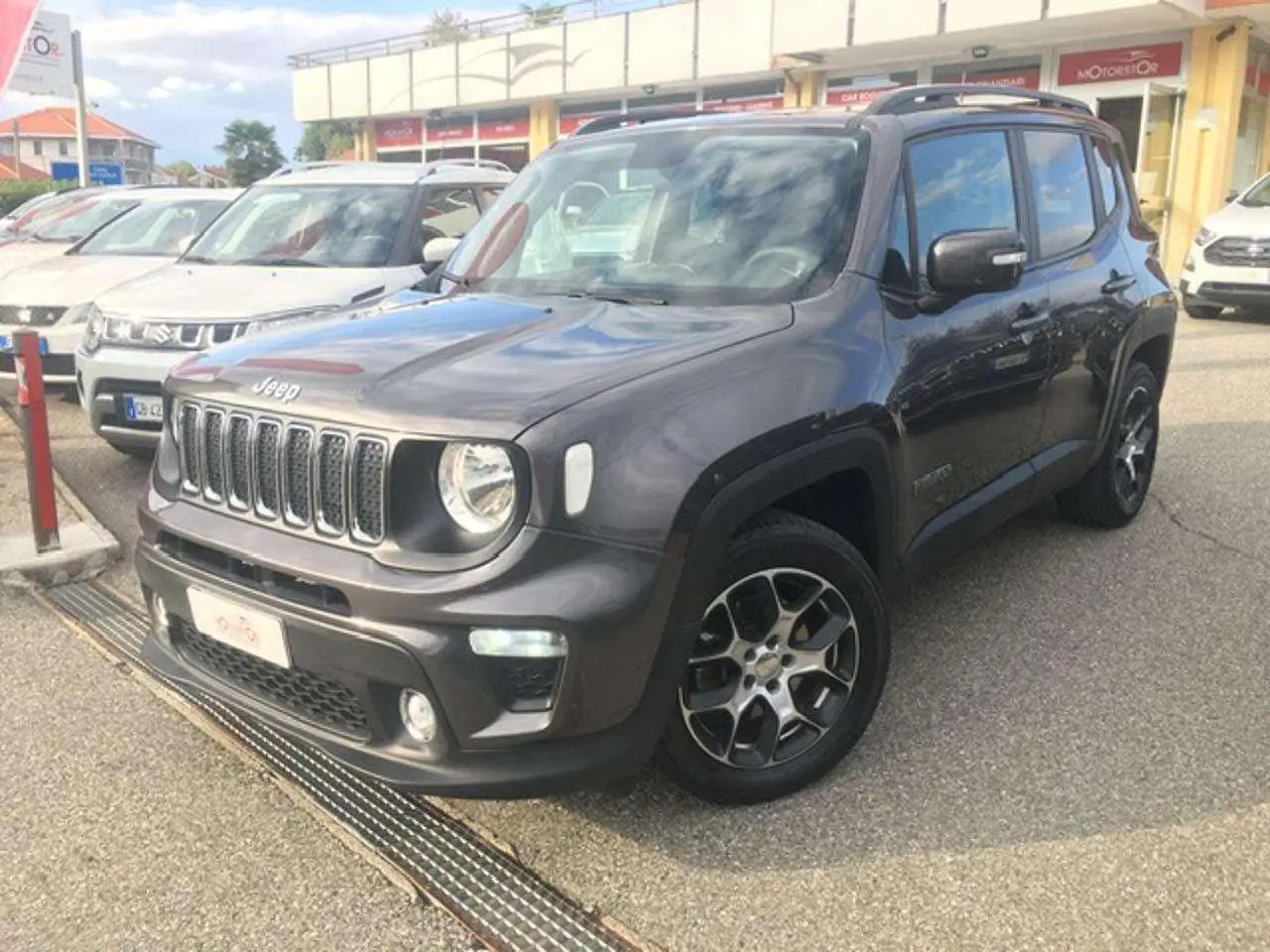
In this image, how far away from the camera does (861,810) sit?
2.95 metres

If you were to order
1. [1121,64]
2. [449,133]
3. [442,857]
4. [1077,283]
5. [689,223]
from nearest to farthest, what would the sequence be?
[442,857], [689,223], [1077,283], [1121,64], [449,133]

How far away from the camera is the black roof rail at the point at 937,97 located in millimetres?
3701

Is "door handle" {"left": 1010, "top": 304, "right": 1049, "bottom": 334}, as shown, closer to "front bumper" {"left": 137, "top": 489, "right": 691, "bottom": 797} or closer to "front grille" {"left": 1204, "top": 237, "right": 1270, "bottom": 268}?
"front bumper" {"left": 137, "top": 489, "right": 691, "bottom": 797}

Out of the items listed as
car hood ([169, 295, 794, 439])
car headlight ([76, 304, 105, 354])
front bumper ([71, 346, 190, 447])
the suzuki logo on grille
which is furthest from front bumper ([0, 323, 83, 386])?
the suzuki logo on grille

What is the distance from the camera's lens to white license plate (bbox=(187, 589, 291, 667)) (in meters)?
2.62

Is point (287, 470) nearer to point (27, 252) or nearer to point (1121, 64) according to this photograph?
point (27, 252)

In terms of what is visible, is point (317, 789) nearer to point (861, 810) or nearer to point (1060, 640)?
point (861, 810)

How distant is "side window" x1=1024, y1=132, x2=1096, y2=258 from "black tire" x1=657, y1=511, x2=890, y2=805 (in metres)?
1.87

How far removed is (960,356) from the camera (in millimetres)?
3508

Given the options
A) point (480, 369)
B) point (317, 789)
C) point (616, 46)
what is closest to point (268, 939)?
point (317, 789)

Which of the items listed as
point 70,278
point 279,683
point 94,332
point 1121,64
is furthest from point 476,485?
point 1121,64

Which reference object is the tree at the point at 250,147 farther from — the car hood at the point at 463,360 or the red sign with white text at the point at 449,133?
the car hood at the point at 463,360

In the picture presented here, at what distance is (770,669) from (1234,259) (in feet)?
35.9

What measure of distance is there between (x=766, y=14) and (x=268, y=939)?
21356 millimetres
